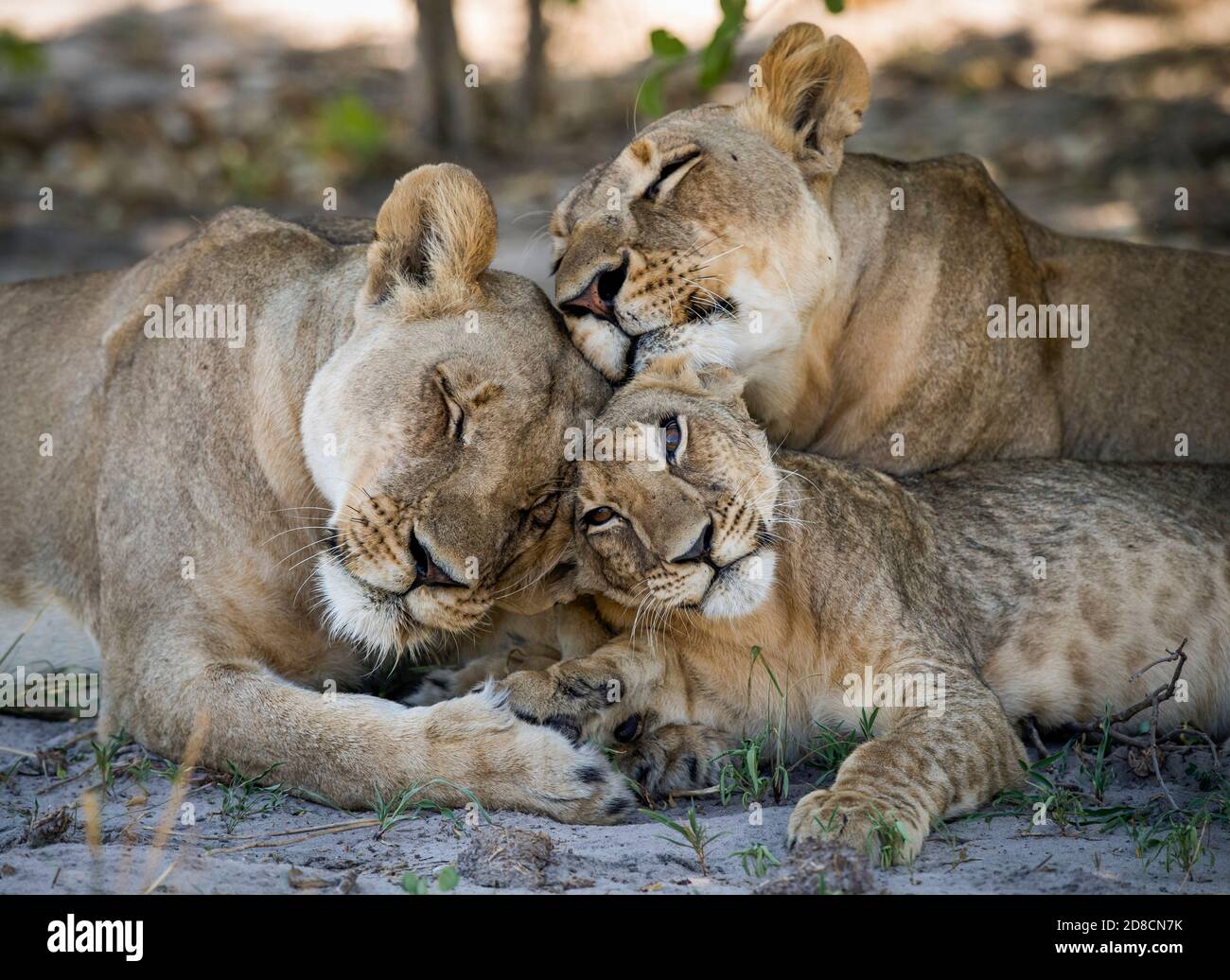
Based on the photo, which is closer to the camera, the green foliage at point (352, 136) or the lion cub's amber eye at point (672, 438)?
the lion cub's amber eye at point (672, 438)

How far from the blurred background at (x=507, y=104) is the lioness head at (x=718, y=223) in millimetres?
3385

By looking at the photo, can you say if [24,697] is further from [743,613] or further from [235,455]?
[743,613]

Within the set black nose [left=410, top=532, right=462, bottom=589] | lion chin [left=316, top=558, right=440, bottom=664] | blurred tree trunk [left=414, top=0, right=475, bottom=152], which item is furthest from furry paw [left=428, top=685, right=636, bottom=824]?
blurred tree trunk [left=414, top=0, right=475, bottom=152]

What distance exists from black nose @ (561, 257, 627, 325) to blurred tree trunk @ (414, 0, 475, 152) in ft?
23.9

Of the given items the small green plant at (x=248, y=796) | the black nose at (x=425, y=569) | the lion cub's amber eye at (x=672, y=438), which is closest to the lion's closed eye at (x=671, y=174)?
the lion cub's amber eye at (x=672, y=438)

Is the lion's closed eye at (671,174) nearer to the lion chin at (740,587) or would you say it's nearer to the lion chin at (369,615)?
the lion chin at (740,587)

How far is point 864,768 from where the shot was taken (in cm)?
411

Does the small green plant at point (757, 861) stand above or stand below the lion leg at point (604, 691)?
below

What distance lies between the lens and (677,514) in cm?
427

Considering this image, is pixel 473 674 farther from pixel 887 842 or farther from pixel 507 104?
pixel 507 104

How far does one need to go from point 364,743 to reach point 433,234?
1.53 meters

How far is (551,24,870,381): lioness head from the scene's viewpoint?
4.80 metres

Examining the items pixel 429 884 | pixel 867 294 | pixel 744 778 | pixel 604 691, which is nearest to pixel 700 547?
pixel 604 691

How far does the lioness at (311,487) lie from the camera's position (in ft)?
13.9
